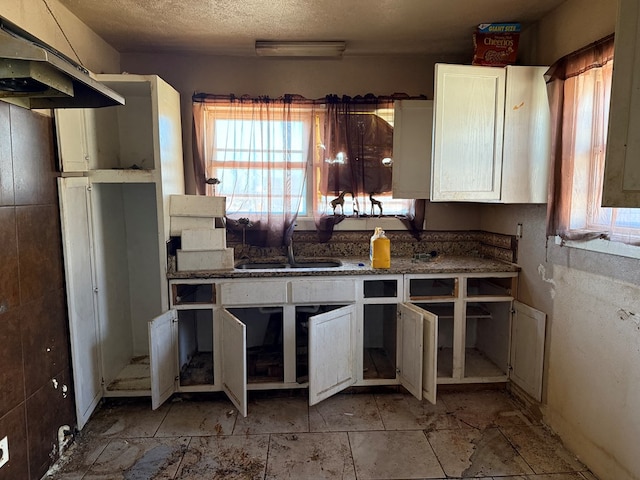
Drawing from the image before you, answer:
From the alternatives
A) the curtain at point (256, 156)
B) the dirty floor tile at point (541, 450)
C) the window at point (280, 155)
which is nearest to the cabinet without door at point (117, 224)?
the curtain at point (256, 156)

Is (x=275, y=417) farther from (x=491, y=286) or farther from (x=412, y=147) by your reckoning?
(x=412, y=147)

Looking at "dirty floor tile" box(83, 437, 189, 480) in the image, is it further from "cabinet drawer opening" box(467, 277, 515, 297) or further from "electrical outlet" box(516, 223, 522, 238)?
"electrical outlet" box(516, 223, 522, 238)

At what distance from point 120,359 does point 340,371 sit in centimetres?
155

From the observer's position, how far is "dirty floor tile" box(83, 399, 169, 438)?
2244mm

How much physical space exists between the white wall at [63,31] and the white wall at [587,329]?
2709 millimetres

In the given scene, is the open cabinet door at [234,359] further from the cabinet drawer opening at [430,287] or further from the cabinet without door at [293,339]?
the cabinet drawer opening at [430,287]

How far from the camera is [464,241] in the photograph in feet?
10.1

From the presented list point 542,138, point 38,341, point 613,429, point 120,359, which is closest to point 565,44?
point 542,138

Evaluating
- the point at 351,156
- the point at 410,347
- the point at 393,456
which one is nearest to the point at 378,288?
the point at 410,347

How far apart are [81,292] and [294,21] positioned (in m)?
2.03

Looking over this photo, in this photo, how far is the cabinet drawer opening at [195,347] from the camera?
264 centimetres

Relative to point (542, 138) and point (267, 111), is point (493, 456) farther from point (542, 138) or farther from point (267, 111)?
point (267, 111)

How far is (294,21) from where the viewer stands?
2369mm

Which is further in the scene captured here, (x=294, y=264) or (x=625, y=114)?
(x=294, y=264)
